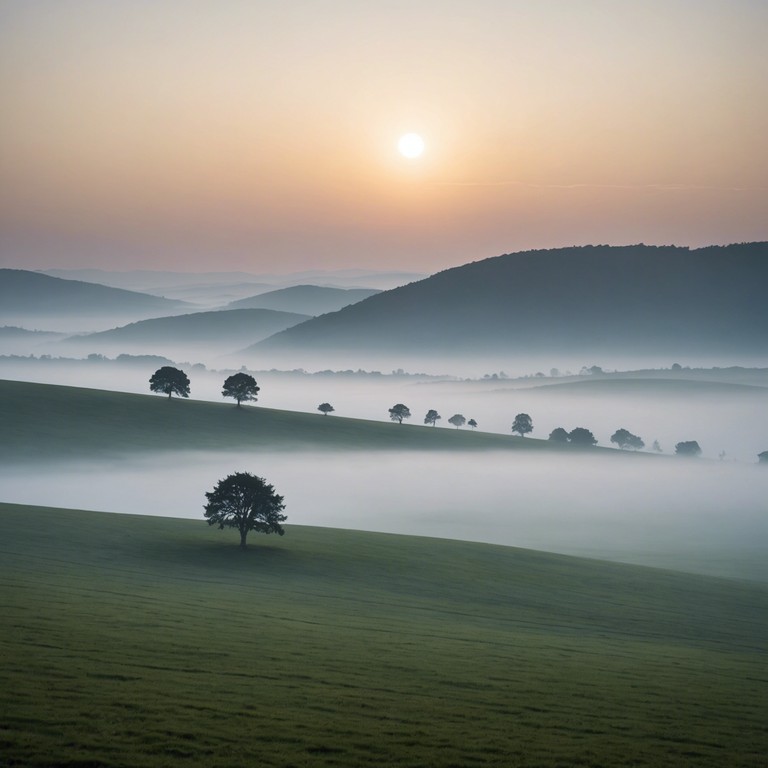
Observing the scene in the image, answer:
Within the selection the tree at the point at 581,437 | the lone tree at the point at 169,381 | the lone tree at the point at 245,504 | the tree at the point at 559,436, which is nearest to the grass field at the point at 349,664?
the lone tree at the point at 245,504

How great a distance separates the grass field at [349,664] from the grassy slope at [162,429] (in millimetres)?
65515

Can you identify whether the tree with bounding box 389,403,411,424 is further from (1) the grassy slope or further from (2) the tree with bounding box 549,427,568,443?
(2) the tree with bounding box 549,427,568,443

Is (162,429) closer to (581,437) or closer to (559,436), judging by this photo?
(581,437)

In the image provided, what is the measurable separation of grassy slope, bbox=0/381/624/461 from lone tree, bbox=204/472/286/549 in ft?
204

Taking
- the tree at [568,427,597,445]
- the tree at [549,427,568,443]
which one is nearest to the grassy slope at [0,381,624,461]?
the tree at [568,427,597,445]

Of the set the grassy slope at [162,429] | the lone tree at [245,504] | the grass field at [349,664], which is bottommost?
the grass field at [349,664]

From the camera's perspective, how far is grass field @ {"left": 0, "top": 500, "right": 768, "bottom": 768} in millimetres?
19906

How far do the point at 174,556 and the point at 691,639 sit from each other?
30.9m

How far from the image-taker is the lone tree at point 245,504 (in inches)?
2320

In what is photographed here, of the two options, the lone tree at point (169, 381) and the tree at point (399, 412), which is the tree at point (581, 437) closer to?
the tree at point (399, 412)

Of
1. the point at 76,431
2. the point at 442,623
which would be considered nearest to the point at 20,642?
the point at 442,623

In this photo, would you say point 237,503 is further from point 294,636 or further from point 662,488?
point 662,488

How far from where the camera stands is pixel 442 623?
40.2 meters

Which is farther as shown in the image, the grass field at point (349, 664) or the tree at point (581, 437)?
the tree at point (581, 437)
